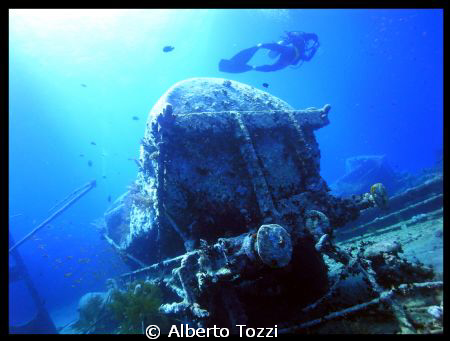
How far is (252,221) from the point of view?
4273mm

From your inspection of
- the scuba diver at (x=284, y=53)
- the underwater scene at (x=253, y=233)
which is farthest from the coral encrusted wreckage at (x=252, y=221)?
the scuba diver at (x=284, y=53)

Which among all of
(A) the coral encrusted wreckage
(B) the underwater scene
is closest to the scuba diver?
(B) the underwater scene

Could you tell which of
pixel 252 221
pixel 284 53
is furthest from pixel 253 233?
pixel 284 53

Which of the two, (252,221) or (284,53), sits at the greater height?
(284,53)

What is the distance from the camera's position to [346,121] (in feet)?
500

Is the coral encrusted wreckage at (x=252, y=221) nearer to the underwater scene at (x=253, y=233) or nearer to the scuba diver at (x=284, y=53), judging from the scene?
the underwater scene at (x=253, y=233)

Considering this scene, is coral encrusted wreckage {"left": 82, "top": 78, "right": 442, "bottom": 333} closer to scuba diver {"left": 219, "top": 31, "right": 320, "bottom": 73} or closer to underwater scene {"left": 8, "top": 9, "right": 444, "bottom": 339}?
underwater scene {"left": 8, "top": 9, "right": 444, "bottom": 339}

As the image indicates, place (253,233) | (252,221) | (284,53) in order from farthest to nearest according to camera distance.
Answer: (284,53)
(252,221)
(253,233)

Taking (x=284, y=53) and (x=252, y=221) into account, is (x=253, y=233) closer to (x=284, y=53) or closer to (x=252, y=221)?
(x=252, y=221)

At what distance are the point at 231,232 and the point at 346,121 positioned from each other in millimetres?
165171

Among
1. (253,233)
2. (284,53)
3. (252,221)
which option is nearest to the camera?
(253,233)

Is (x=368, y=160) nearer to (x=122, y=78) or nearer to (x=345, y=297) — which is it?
(x=345, y=297)

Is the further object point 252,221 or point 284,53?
point 284,53
